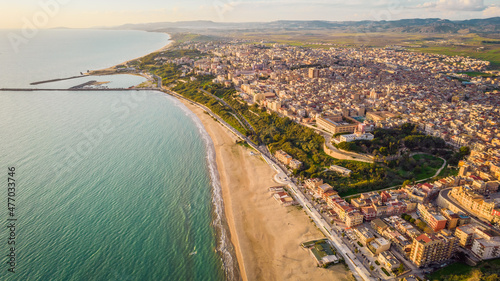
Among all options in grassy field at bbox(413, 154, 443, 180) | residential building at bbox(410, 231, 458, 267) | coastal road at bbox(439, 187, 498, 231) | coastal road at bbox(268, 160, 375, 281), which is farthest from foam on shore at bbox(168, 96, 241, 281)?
grassy field at bbox(413, 154, 443, 180)

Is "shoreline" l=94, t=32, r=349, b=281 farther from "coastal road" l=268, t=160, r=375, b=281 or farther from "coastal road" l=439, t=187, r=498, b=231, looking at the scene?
"coastal road" l=439, t=187, r=498, b=231

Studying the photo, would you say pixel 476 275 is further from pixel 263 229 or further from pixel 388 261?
pixel 263 229

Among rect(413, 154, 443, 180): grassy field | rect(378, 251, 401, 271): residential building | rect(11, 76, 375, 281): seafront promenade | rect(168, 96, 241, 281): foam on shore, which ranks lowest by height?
rect(168, 96, 241, 281): foam on shore

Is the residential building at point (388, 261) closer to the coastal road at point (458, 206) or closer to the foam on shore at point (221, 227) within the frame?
the coastal road at point (458, 206)

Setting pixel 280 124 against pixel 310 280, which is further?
pixel 280 124

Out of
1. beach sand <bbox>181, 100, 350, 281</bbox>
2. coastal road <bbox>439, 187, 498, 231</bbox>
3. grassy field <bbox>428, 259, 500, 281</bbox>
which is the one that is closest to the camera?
grassy field <bbox>428, 259, 500, 281</bbox>

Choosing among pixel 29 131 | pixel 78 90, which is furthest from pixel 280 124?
pixel 78 90

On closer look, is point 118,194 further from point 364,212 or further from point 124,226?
point 364,212
